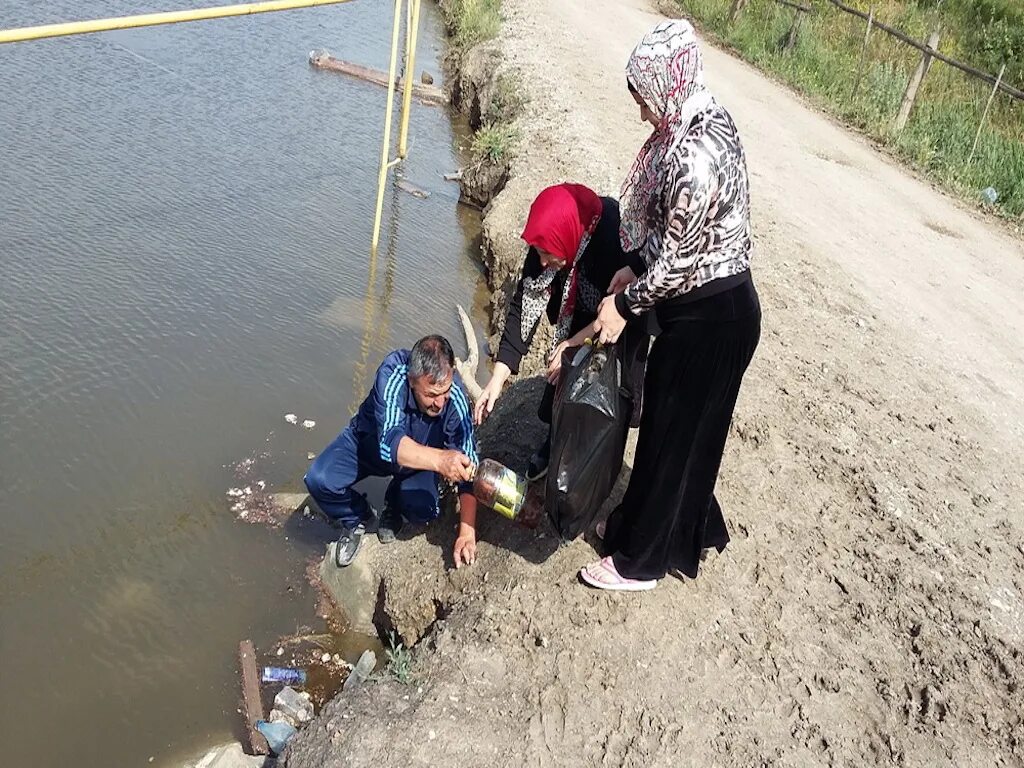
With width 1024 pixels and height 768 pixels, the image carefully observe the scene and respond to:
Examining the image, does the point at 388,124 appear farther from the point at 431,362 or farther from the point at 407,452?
the point at 407,452

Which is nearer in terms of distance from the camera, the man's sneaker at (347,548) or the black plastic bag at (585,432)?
the black plastic bag at (585,432)

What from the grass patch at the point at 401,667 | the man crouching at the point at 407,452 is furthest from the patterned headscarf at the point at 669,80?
the grass patch at the point at 401,667

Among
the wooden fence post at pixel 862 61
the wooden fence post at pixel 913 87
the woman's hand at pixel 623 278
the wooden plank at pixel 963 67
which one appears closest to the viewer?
the woman's hand at pixel 623 278

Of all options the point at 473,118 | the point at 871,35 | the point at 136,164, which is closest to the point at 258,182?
the point at 136,164

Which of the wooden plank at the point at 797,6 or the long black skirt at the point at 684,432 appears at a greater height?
the wooden plank at the point at 797,6

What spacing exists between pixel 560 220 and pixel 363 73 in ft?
32.8

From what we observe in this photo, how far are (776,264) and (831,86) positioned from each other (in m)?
8.08

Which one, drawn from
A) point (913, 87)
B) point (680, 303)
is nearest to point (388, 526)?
point (680, 303)

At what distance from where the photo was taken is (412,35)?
276 inches

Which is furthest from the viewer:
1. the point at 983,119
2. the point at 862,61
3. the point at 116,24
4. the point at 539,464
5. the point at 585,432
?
the point at 862,61

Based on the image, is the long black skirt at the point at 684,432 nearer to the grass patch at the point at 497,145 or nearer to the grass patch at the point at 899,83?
the grass patch at the point at 497,145

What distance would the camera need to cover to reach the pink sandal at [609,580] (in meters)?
3.40

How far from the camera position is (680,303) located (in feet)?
9.20

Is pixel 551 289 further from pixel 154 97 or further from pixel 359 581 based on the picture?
pixel 154 97
